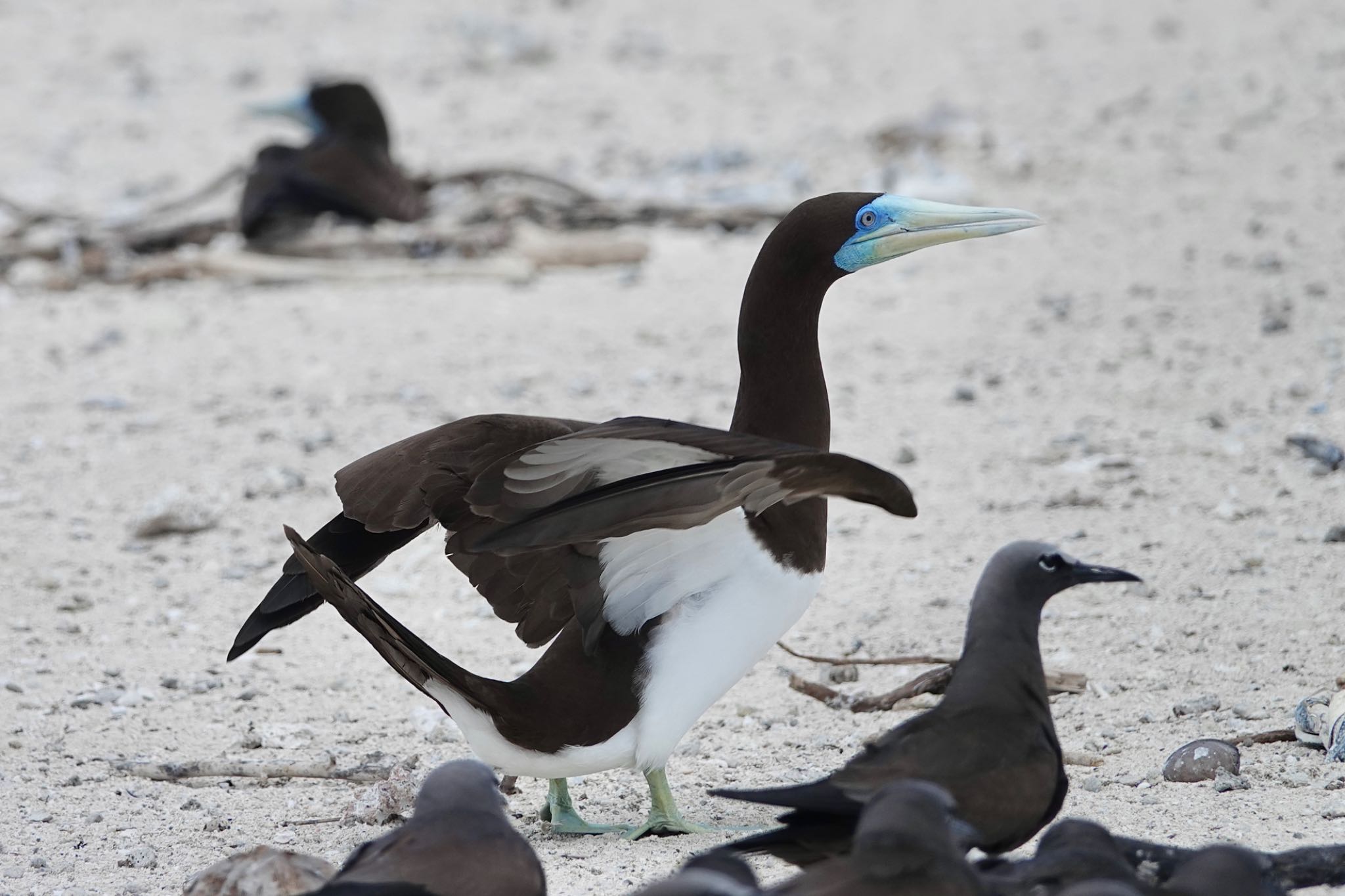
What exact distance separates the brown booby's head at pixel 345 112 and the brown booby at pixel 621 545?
7.01 metres

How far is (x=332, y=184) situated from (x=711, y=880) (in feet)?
27.6

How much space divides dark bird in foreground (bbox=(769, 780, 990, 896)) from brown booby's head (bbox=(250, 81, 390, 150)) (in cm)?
866

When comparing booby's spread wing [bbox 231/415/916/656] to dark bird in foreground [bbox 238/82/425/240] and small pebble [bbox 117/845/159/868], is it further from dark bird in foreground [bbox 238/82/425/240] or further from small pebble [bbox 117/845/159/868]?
dark bird in foreground [bbox 238/82/425/240]

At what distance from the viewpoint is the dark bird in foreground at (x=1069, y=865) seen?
3152 mm

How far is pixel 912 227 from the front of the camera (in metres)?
4.46

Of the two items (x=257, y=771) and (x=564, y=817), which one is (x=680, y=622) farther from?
(x=257, y=771)

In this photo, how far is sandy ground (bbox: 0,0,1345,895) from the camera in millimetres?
4855

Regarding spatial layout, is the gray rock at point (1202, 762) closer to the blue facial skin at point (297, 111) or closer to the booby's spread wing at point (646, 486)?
the booby's spread wing at point (646, 486)

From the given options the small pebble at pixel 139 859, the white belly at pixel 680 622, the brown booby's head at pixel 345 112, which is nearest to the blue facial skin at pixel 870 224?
the white belly at pixel 680 622

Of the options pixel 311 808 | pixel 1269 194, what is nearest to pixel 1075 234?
pixel 1269 194

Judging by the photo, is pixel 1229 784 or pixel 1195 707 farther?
pixel 1195 707

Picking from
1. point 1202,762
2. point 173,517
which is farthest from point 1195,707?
point 173,517

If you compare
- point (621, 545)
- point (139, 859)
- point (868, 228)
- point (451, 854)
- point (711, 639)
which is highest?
point (868, 228)

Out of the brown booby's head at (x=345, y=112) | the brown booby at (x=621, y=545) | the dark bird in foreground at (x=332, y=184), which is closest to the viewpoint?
the brown booby at (x=621, y=545)
